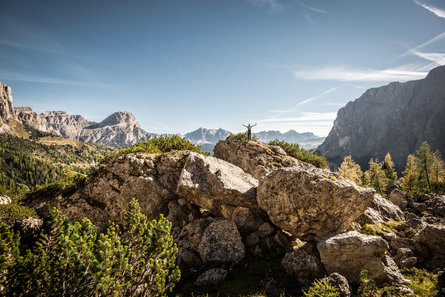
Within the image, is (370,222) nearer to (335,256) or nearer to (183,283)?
(335,256)

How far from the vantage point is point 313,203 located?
50.2 feet

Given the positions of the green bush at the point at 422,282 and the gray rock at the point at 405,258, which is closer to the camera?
the green bush at the point at 422,282

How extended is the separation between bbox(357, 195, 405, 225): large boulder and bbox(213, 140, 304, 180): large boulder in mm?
12567

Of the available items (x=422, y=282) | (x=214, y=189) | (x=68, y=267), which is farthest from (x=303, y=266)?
(x=68, y=267)

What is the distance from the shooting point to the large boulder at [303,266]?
42.7 ft

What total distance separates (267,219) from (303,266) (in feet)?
19.3

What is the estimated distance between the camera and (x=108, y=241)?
25.2 feet

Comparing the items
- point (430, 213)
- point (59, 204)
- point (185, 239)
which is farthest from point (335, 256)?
point (59, 204)

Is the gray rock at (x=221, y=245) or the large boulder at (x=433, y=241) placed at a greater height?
the gray rock at (x=221, y=245)

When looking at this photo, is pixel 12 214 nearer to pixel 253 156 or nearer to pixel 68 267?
pixel 68 267

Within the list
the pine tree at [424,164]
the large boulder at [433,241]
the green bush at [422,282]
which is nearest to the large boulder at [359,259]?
the green bush at [422,282]

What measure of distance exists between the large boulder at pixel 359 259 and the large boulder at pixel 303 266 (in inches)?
22.9

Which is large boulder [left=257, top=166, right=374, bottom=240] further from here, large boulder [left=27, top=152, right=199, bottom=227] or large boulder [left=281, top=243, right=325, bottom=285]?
large boulder [left=27, top=152, right=199, bottom=227]

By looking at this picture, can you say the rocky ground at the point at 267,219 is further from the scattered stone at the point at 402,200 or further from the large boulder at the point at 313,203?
the scattered stone at the point at 402,200
